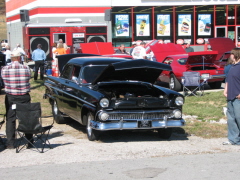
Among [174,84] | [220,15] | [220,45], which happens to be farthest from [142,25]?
[174,84]

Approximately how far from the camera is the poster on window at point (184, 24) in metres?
32.6

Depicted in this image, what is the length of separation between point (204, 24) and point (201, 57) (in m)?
17.8

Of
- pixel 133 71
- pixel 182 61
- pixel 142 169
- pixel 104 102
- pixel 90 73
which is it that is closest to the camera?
pixel 142 169

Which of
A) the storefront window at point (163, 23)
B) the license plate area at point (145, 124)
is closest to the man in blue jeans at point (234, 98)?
the license plate area at point (145, 124)

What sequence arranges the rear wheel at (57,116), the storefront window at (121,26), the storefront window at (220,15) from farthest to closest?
the storefront window at (220,15), the storefront window at (121,26), the rear wheel at (57,116)

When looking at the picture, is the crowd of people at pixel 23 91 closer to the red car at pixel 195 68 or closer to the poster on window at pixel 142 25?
the red car at pixel 195 68

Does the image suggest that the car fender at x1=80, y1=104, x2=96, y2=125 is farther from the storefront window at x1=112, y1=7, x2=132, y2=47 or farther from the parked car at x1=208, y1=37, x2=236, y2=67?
the storefront window at x1=112, y1=7, x2=132, y2=47

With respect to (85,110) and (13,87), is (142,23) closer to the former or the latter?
(85,110)

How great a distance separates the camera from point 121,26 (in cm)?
3159

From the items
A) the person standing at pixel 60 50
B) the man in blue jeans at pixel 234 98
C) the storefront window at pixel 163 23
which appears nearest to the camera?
the man in blue jeans at pixel 234 98

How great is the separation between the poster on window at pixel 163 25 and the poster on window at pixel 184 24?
85cm

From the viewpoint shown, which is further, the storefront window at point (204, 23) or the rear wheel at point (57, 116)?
the storefront window at point (204, 23)

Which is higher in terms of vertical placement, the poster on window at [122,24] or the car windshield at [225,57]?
the poster on window at [122,24]

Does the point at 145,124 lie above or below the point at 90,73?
below
